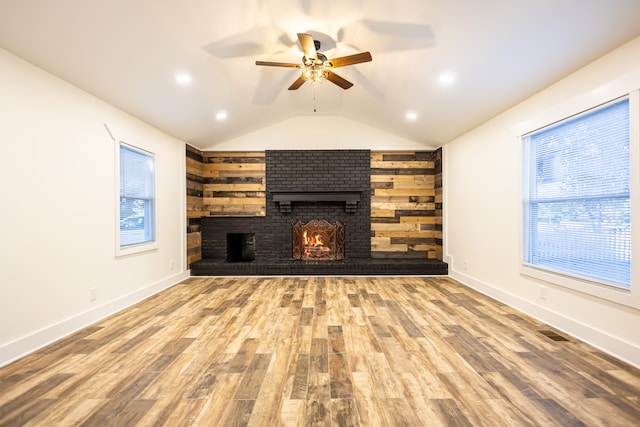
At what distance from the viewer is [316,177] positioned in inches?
220

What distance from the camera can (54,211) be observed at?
258 cm

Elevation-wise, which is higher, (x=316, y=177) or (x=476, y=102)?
(x=476, y=102)

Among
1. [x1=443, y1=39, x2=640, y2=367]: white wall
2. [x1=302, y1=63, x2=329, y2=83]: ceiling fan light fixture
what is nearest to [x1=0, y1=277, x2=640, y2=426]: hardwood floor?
[x1=443, y1=39, x2=640, y2=367]: white wall

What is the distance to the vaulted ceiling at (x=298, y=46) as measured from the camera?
207 centimetres

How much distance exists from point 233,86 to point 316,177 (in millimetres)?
2399

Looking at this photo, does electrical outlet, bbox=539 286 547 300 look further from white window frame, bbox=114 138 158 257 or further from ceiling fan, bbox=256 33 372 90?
white window frame, bbox=114 138 158 257

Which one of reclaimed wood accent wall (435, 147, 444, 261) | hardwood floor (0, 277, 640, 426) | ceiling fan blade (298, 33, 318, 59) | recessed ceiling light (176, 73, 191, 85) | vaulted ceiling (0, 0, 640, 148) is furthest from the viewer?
reclaimed wood accent wall (435, 147, 444, 261)

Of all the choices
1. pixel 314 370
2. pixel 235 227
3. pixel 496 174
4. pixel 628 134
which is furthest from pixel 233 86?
pixel 628 134

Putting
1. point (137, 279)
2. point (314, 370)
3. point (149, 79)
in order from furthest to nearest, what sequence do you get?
point (137, 279)
point (149, 79)
point (314, 370)

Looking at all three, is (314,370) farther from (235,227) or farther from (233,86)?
(235,227)

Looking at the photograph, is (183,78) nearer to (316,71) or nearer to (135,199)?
(316,71)

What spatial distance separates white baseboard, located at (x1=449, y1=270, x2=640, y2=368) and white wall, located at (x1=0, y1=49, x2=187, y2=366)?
4.63 m

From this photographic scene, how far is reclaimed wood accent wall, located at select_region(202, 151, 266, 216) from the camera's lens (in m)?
5.60

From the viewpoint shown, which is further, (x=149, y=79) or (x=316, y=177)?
(x=316, y=177)
